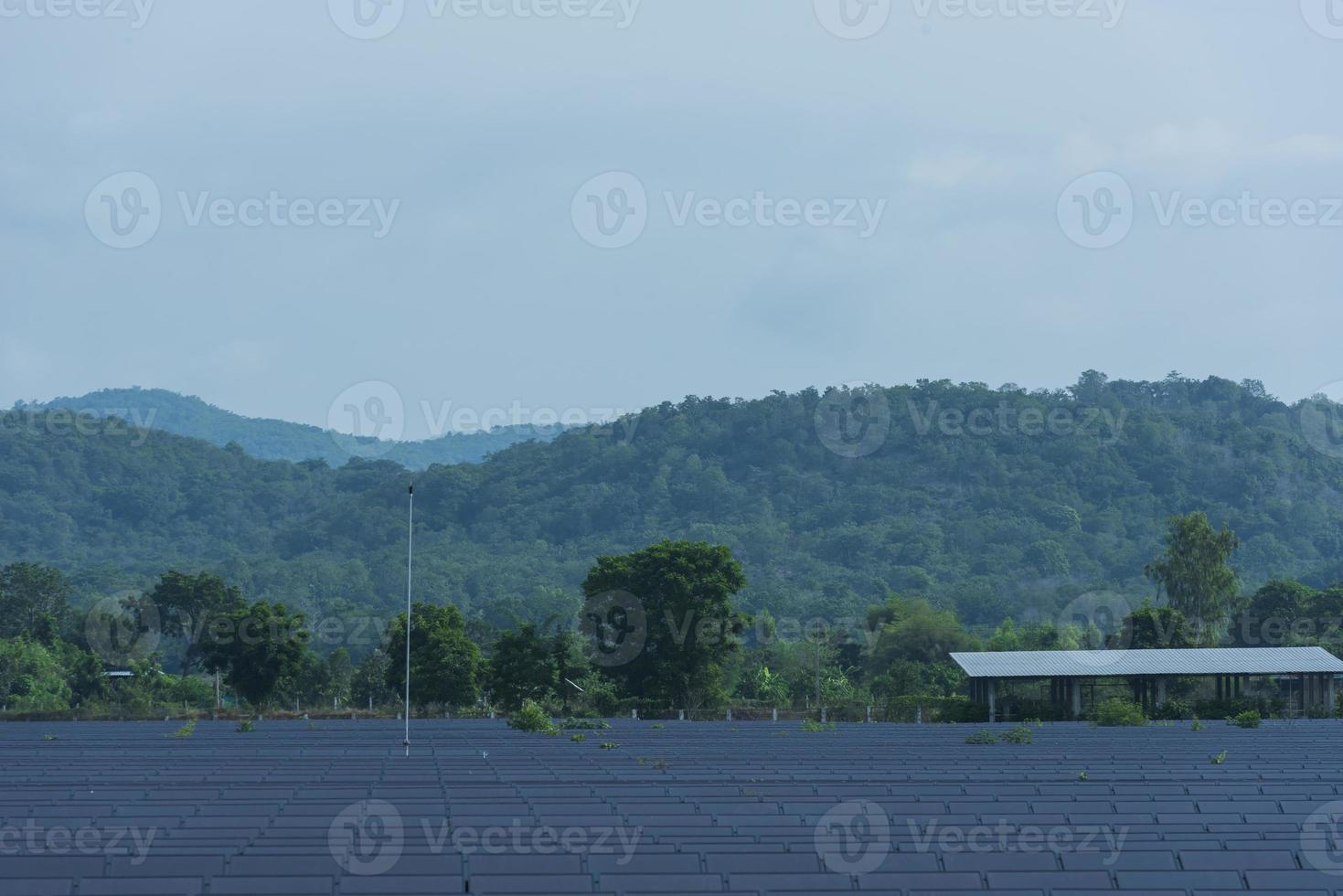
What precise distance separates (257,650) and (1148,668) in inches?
1332

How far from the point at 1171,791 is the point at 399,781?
12.4m

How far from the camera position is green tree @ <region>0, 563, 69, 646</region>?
275 feet

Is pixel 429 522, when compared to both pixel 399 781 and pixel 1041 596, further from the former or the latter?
pixel 399 781

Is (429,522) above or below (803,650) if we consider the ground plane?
above

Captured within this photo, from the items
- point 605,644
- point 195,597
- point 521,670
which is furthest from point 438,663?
point 195,597

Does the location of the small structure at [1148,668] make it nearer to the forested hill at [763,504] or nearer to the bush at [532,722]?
the bush at [532,722]

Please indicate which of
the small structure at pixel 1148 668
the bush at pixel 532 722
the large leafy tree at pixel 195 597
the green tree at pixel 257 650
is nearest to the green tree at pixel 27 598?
the large leafy tree at pixel 195 597

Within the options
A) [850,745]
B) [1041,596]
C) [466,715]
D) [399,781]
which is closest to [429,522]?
[1041,596]

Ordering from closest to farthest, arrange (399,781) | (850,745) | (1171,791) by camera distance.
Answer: (1171,791), (399,781), (850,745)

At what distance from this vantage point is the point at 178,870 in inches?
562

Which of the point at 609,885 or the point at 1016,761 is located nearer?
the point at 609,885

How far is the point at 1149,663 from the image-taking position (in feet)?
173

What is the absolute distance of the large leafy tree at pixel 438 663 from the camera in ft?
184

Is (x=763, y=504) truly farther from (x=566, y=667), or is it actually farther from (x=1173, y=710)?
(x=1173, y=710)
